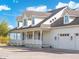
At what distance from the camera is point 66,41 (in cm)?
3734

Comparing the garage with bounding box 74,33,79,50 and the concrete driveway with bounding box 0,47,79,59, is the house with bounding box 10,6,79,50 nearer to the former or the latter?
the garage with bounding box 74,33,79,50

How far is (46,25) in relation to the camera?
139 ft

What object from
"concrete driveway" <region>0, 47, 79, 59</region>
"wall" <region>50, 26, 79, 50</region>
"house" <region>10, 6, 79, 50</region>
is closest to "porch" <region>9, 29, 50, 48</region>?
"house" <region>10, 6, 79, 50</region>

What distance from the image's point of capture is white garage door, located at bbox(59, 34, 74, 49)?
36125 mm

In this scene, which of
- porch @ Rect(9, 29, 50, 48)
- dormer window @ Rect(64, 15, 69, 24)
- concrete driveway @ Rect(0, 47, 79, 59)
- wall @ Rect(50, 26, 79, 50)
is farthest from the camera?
porch @ Rect(9, 29, 50, 48)

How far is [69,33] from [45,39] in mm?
7897

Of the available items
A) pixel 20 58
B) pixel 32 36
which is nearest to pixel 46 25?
pixel 32 36

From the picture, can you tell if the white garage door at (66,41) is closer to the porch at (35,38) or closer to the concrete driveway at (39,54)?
the porch at (35,38)

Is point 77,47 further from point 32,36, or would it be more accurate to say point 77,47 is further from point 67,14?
point 32,36

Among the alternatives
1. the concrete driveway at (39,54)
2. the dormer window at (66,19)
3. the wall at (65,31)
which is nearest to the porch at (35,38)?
the wall at (65,31)

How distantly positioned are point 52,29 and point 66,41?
477 cm

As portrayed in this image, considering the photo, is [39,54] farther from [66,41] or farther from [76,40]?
[66,41]

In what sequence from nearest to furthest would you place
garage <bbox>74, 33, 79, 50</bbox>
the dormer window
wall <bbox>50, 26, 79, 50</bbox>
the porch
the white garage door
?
garage <bbox>74, 33, 79, 50</bbox>
wall <bbox>50, 26, 79, 50</bbox>
the white garage door
the dormer window
the porch

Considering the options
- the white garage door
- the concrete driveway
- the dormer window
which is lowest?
the concrete driveway
